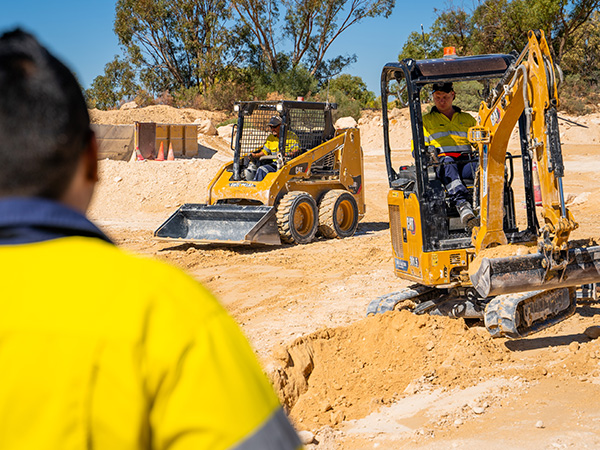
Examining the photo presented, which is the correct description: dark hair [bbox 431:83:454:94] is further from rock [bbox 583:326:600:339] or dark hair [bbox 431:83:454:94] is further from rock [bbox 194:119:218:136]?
rock [bbox 194:119:218:136]

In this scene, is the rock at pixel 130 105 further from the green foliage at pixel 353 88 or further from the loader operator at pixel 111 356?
the loader operator at pixel 111 356

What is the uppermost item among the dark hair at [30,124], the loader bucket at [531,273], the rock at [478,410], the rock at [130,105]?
the rock at [130,105]

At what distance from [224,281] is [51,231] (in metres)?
8.52

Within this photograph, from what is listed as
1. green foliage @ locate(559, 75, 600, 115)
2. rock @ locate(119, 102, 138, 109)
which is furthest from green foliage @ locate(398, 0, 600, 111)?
rock @ locate(119, 102, 138, 109)

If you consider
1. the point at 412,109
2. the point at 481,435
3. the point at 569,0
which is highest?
the point at 569,0

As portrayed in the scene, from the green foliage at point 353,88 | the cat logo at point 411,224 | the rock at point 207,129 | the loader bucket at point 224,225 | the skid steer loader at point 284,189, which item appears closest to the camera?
the cat logo at point 411,224

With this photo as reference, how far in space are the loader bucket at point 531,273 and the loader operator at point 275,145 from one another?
7048 mm

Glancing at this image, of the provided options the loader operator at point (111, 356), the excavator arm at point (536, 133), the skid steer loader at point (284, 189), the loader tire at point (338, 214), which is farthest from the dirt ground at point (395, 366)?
the loader operator at point (111, 356)

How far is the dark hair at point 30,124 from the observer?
1.08 metres

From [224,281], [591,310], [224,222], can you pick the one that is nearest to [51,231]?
[591,310]

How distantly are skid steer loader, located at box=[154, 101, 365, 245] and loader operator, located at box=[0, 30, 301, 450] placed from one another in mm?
9831

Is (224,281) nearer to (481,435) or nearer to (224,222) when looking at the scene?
(224,222)

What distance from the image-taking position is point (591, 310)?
22.4 feet

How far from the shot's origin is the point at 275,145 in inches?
489
